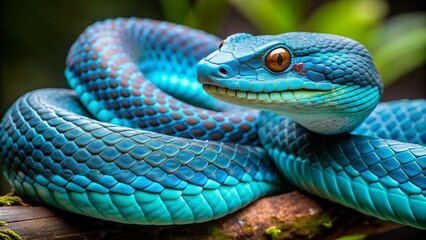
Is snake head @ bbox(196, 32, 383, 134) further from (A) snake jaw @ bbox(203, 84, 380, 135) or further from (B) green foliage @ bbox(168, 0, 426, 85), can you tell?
(B) green foliage @ bbox(168, 0, 426, 85)

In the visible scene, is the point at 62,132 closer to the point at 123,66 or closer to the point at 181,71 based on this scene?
the point at 123,66

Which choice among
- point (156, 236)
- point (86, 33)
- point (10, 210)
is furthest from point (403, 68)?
point (10, 210)

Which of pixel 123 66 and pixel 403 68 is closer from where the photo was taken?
pixel 123 66

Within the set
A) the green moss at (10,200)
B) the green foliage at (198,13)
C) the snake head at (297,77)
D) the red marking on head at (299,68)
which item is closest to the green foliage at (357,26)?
the green foliage at (198,13)

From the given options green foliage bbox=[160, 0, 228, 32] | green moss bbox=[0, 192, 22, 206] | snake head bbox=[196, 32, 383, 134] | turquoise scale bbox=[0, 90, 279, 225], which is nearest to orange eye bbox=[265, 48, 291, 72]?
snake head bbox=[196, 32, 383, 134]

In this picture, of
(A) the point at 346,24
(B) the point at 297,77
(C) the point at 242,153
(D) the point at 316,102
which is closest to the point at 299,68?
(B) the point at 297,77
